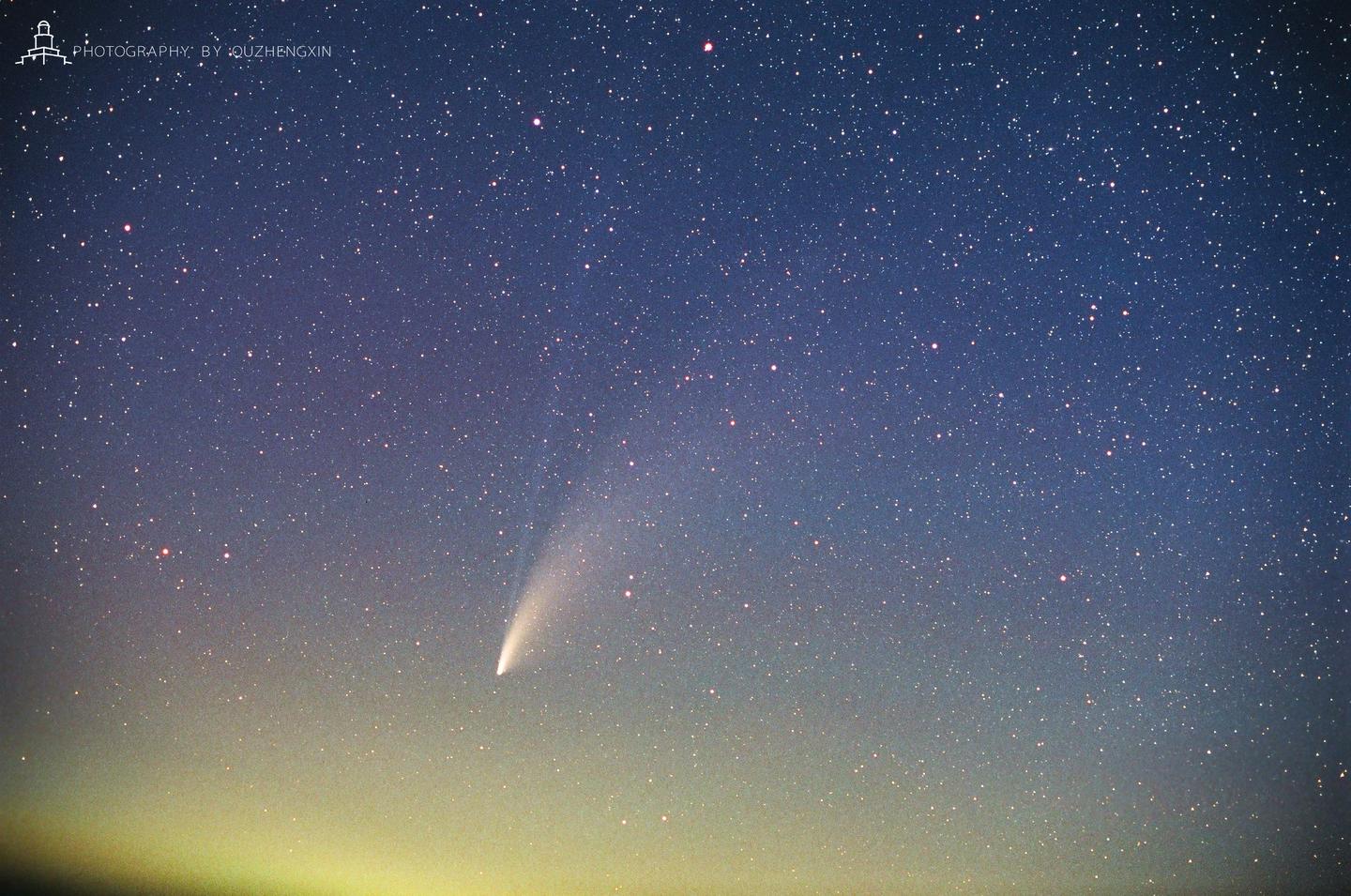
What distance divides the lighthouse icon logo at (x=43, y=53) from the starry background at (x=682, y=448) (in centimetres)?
2

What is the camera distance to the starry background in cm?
149

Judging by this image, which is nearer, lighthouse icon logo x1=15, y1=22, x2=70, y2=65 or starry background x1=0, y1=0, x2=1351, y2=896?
starry background x1=0, y1=0, x2=1351, y2=896

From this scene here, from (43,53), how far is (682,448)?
1413mm

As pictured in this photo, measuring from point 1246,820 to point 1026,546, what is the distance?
0.62 m

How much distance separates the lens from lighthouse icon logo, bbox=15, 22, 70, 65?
5.22ft

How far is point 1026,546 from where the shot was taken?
4.91 ft

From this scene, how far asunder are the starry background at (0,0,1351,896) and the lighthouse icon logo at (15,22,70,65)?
24 mm

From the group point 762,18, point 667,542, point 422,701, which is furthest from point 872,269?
point 422,701

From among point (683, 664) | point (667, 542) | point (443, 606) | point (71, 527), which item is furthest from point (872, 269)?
point (71, 527)

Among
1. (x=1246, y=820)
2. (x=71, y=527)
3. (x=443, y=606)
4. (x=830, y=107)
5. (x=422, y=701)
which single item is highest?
(x=830, y=107)

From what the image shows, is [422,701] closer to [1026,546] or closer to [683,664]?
[683,664]

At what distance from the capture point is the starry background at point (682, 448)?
149cm

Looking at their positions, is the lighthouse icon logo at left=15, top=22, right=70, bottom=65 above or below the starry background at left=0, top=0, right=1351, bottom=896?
above

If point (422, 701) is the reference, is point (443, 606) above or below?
above
